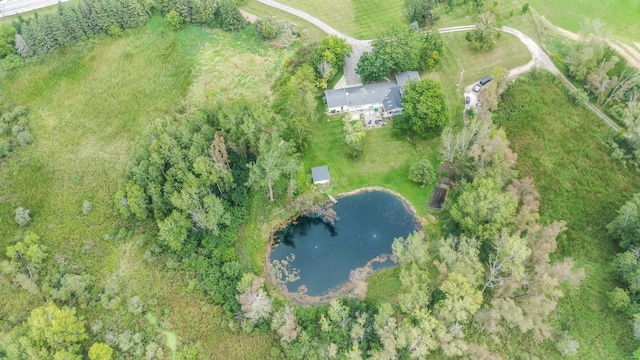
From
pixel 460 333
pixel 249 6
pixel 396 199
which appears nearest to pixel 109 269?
pixel 396 199

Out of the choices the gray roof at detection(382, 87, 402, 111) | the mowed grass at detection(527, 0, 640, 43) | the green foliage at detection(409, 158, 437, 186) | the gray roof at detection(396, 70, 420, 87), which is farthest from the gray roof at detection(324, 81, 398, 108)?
the mowed grass at detection(527, 0, 640, 43)

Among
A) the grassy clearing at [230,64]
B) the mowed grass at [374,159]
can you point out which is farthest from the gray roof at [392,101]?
the grassy clearing at [230,64]

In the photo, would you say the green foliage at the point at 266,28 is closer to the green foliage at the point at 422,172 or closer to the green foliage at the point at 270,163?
the green foliage at the point at 270,163

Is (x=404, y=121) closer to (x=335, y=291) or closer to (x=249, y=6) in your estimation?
(x=335, y=291)

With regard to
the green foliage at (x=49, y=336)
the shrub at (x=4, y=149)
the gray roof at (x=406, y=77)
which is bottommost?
the green foliage at (x=49, y=336)

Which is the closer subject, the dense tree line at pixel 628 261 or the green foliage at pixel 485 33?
the dense tree line at pixel 628 261

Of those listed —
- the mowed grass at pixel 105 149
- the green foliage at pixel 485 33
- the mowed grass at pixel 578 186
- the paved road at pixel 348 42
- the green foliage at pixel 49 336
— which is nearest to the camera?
the green foliage at pixel 49 336
